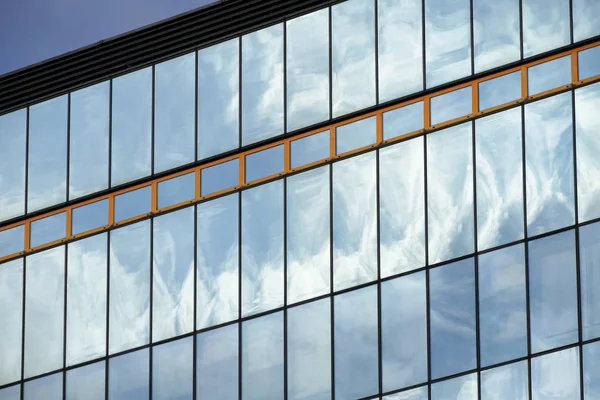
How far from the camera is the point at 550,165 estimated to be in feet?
135

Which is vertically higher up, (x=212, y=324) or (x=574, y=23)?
(x=574, y=23)

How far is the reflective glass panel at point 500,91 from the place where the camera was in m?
42.0

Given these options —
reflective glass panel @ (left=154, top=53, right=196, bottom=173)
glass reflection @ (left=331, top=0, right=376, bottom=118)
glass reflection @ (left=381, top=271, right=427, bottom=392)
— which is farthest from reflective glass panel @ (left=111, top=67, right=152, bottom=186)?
→ glass reflection @ (left=381, top=271, right=427, bottom=392)

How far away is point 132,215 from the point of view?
152 ft

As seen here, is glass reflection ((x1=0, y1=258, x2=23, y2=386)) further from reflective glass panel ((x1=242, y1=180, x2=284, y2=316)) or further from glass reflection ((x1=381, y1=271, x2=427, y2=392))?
glass reflection ((x1=381, y1=271, x2=427, y2=392))

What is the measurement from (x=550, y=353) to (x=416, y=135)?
6515 millimetres

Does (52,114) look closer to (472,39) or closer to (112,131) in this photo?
(112,131)

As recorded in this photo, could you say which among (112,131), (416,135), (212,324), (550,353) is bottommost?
(550,353)

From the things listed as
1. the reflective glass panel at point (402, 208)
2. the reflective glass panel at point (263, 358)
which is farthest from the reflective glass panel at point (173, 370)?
the reflective glass panel at point (402, 208)

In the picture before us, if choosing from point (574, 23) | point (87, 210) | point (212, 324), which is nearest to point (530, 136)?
point (574, 23)

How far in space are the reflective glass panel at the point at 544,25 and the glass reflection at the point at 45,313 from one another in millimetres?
13974

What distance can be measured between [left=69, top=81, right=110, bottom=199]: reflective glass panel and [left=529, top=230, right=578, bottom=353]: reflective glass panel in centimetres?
1266

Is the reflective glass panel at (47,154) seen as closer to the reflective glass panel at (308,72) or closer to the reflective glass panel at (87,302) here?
the reflective glass panel at (87,302)

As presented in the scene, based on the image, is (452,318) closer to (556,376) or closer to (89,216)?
(556,376)
